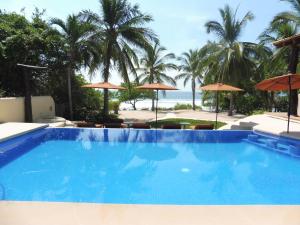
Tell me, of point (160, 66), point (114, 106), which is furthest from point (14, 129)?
point (160, 66)

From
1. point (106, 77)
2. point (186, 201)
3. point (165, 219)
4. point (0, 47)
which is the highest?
point (0, 47)

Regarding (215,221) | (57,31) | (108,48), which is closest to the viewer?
(215,221)

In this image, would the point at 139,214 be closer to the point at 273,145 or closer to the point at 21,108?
the point at 273,145

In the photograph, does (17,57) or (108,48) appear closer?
(17,57)

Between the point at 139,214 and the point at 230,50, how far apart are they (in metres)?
22.2

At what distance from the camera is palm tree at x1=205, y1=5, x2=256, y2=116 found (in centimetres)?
2483

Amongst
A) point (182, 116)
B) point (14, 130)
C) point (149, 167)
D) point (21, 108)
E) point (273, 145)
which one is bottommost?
point (149, 167)

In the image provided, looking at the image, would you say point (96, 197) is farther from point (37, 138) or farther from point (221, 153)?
point (37, 138)

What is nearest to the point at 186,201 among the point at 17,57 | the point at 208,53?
the point at 17,57

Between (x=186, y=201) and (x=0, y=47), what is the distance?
47.0 ft

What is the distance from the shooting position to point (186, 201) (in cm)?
661

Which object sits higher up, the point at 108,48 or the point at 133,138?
the point at 108,48

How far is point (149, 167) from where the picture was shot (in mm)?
9469

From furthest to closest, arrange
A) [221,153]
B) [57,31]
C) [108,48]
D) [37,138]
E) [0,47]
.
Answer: [108,48] → [57,31] → [0,47] → [37,138] → [221,153]
